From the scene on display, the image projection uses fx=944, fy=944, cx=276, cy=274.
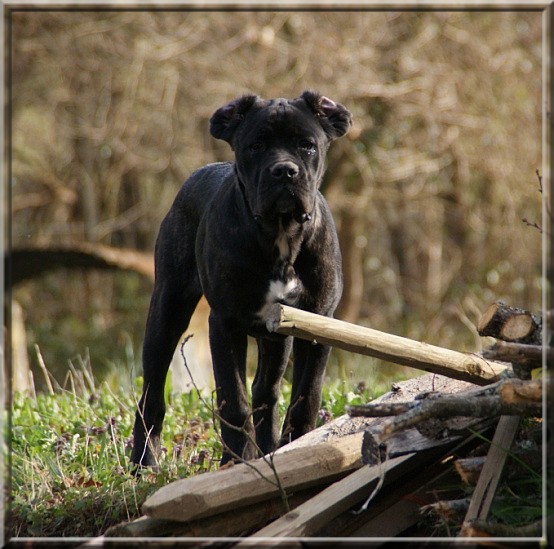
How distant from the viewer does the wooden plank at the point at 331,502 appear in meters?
3.33

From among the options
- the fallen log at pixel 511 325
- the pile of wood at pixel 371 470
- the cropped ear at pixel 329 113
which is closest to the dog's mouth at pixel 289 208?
the cropped ear at pixel 329 113

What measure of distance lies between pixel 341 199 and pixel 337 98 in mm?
1955

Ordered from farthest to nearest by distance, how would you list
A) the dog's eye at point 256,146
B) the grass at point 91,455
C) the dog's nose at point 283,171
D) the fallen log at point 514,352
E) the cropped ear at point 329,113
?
the cropped ear at point 329,113 → the dog's eye at point 256,146 → the dog's nose at point 283,171 → the grass at point 91,455 → the fallen log at point 514,352

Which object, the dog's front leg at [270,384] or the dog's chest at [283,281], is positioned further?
the dog's front leg at [270,384]

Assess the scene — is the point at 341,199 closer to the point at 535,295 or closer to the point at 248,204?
the point at 535,295

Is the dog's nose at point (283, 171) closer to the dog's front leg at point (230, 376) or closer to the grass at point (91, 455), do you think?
the dog's front leg at point (230, 376)

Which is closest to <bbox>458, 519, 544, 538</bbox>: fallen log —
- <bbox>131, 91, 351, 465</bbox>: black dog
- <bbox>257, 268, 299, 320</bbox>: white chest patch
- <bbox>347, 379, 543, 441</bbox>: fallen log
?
<bbox>347, 379, 543, 441</bbox>: fallen log

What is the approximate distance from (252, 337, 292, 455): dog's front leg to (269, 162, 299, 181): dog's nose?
3.37 ft

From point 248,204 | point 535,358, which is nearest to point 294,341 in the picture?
point 248,204

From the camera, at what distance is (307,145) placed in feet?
15.5

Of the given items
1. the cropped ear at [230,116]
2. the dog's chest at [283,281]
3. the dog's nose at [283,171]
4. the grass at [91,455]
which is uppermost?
the cropped ear at [230,116]

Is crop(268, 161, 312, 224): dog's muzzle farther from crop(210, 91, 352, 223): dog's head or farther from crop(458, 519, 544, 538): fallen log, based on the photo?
crop(458, 519, 544, 538): fallen log

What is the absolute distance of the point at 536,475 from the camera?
368 centimetres

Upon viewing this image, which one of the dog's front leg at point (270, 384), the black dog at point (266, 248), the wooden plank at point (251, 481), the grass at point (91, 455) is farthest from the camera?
the dog's front leg at point (270, 384)
